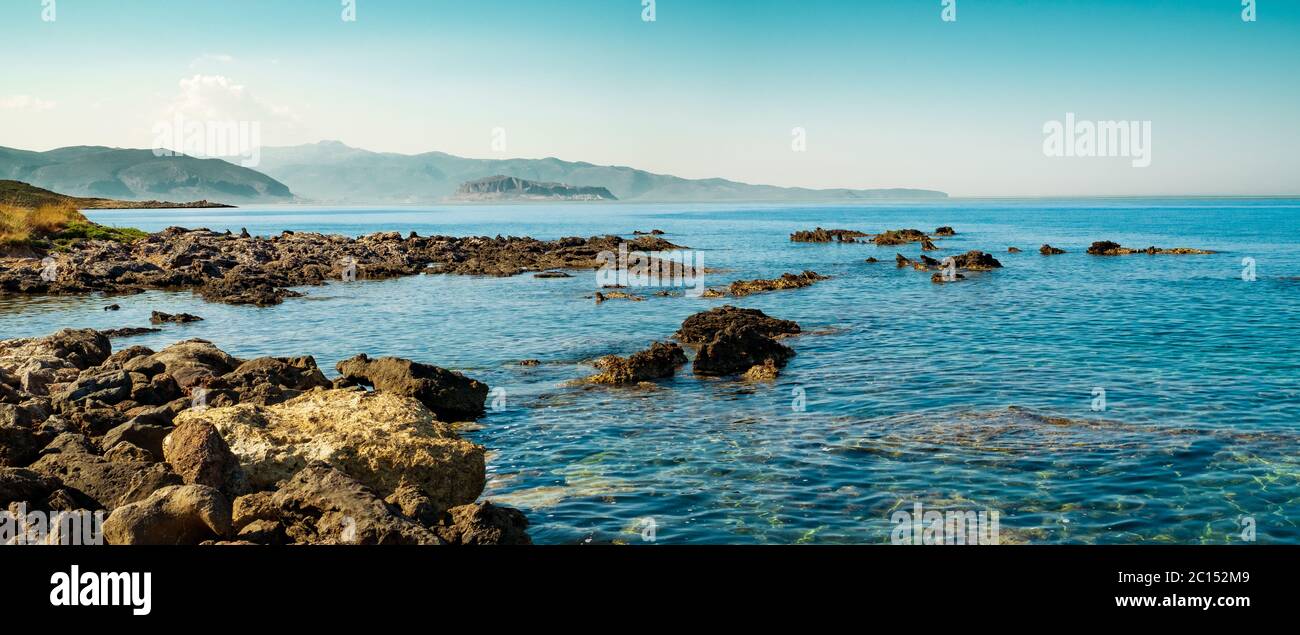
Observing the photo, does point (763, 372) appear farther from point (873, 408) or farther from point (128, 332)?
point (128, 332)

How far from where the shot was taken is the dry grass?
63.5 metres

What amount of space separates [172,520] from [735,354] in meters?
18.5

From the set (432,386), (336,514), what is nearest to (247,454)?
(336,514)

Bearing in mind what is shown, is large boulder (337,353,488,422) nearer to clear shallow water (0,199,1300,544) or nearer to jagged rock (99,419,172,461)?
clear shallow water (0,199,1300,544)

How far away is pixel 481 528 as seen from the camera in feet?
39.3

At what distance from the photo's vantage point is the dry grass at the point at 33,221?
2501 inches

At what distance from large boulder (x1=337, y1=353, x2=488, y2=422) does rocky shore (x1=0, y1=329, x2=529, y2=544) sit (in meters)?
0.04

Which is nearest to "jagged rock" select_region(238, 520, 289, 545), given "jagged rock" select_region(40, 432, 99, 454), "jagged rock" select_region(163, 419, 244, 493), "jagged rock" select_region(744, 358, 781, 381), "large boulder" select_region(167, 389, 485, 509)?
"jagged rock" select_region(163, 419, 244, 493)

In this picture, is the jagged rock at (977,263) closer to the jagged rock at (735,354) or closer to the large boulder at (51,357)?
the jagged rock at (735,354)

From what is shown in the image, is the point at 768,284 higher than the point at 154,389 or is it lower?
higher

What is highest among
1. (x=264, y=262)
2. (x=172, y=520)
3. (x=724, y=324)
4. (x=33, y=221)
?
(x=33, y=221)

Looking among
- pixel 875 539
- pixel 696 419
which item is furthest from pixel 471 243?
pixel 875 539
